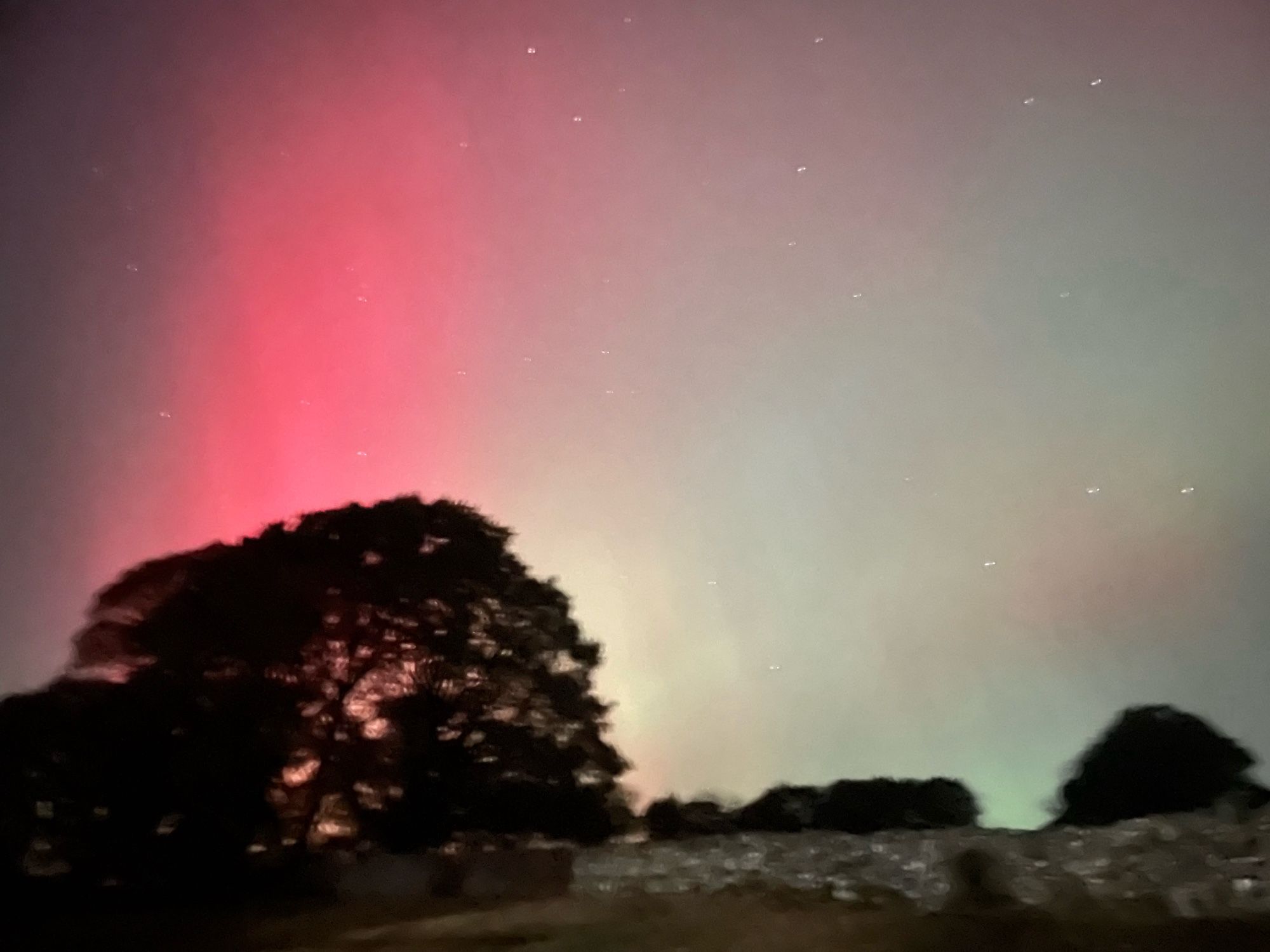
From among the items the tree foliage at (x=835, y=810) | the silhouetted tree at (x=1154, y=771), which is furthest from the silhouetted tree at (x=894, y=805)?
the silhouetted tree at (x=1154, y=771)

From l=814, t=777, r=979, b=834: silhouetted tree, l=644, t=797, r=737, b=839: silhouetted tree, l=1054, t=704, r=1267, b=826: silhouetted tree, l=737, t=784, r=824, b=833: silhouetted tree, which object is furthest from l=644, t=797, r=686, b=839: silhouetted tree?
l=1054, t=704, r=1267, b=826: silhouetted tree

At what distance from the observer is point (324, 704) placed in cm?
161

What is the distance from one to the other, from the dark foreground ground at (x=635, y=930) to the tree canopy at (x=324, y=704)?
13 cm

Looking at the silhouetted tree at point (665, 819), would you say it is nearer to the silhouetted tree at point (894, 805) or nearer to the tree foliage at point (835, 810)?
the tree foliage at point (835, 810)

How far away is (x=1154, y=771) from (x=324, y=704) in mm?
1389

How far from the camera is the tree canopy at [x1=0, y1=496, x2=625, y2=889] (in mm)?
1530

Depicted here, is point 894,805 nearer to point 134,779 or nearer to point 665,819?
point 665,819

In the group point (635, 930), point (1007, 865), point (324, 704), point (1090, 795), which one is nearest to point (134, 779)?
point (324, 704)

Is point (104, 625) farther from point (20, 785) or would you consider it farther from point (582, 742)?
point (582, 742)

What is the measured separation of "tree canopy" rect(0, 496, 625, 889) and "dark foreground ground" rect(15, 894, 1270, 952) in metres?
0.13

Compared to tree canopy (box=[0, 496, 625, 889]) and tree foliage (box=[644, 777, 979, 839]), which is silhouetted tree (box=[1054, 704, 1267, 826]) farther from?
tree canopy (box=[0, 496, 625, 889])

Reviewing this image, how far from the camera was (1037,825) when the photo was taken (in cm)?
134

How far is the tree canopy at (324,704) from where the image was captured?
A: 1.53 meters

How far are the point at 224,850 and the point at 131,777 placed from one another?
0.70ft
